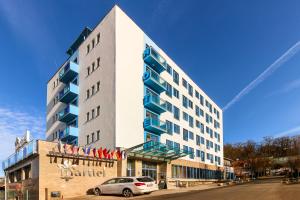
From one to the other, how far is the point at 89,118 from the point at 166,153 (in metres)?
10.3

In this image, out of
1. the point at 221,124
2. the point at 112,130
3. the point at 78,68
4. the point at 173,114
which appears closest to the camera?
the point at 112,130

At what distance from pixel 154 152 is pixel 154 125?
3889 mm

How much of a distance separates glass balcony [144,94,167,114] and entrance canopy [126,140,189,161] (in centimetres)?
592

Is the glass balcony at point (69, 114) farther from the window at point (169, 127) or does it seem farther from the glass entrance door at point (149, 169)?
the window at point (169, 127)

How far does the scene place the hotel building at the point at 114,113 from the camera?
27.2 metres

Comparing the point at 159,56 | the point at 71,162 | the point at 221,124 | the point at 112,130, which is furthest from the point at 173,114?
the point at 221,124

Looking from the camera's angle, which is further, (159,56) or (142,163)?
(159,56)

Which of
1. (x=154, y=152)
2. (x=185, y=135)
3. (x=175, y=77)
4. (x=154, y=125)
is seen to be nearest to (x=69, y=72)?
(x=154, y=125)

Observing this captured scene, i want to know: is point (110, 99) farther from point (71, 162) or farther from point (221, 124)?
point (221, 124)

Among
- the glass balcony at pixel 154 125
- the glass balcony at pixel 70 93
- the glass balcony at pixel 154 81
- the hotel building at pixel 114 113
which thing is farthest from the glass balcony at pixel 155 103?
the glass balcony at pixel 70 93

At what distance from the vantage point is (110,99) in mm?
36625

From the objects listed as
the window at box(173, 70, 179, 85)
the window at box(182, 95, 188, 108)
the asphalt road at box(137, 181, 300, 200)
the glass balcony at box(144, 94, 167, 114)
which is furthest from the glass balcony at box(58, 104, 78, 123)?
the asphalt road at box(137, 181, 300, 200)

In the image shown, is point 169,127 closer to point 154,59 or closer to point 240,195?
point 154,59

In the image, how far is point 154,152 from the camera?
3844 centimetres
